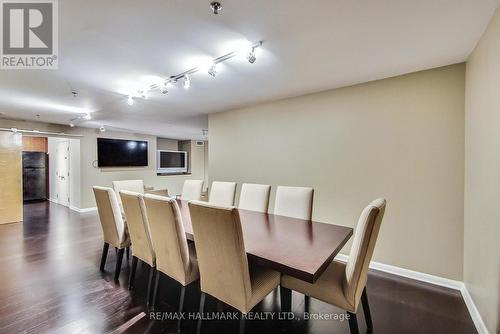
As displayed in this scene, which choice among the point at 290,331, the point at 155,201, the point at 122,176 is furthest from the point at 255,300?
the point at 122,176

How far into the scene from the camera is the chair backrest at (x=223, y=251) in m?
1.30

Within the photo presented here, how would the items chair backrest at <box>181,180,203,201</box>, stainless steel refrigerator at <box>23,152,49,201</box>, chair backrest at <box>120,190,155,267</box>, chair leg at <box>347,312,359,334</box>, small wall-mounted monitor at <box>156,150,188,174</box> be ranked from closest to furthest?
chair leg at <box>347,312,359,334</box>, chair backrest at <box>120,190,155,267</box>, chair backrest at <box>181,180,203,201</box>, stainless steel refrigerator at <box>23,152,49,201</box>, small wall-mounted monitor at <box>156,150,188,174</box>

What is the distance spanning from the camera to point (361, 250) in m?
1.34

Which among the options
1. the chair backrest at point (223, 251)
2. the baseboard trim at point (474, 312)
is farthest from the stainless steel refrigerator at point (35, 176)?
the baseboard trim at point (474, 312)

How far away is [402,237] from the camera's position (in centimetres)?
252

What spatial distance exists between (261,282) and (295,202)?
110 cm

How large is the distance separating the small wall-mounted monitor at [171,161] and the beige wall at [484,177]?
24.4ft

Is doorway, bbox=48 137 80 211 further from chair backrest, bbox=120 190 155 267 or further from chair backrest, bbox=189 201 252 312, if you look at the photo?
chair backrest, bbox=189 201 252 312

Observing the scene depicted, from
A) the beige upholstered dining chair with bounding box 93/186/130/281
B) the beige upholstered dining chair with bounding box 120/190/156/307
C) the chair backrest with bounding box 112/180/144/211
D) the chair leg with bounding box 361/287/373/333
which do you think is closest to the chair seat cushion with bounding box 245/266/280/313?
the chair leg with bounding box 361/287/373/333

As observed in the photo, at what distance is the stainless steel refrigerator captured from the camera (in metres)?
7.12

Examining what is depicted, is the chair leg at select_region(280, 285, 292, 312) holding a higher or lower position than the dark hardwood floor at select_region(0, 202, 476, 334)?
higher

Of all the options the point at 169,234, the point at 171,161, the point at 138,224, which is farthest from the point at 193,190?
the point at 171,161

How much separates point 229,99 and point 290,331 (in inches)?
115

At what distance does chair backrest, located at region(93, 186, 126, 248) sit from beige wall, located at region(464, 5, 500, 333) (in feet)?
10.4
